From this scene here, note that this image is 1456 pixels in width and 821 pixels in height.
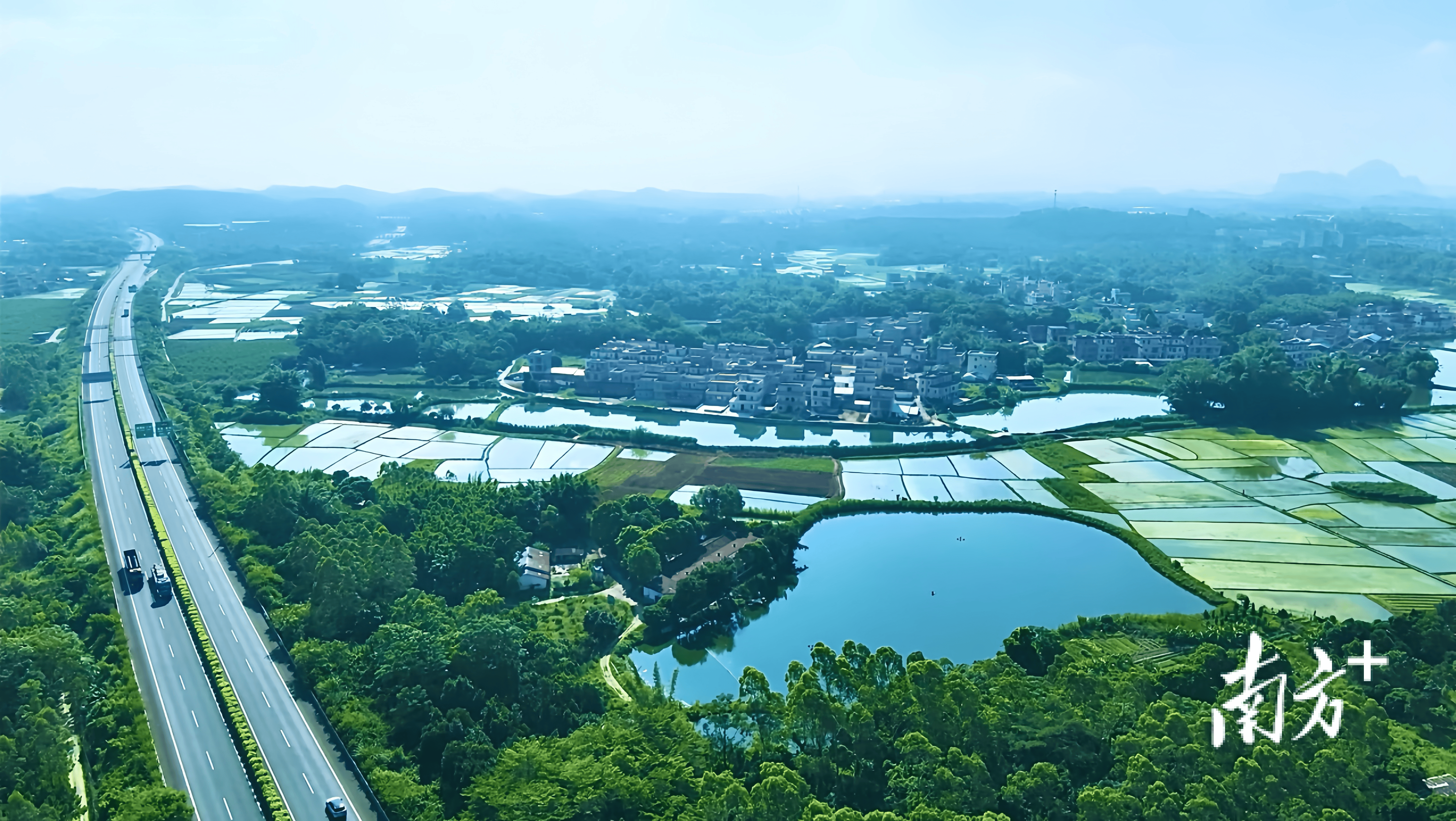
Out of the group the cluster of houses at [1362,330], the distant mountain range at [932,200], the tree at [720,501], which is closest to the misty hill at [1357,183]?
the distant mountain range at [932,200]

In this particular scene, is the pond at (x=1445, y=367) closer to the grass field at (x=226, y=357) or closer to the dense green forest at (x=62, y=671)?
the dense green forest at (x=62, y=671)

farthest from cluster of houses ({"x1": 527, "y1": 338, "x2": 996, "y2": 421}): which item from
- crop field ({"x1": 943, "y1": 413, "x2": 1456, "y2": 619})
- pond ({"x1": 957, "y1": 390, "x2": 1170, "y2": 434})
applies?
crop field ({"x1": 943, "y1": 413, "x2": 1456, "y2": 619})

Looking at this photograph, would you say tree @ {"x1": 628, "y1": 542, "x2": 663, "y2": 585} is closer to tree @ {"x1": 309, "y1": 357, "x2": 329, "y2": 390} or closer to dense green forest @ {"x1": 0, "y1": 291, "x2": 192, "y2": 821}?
dense green forest @ {"x1": 0, "y1": 291, "x2": 192, "y2": 821}

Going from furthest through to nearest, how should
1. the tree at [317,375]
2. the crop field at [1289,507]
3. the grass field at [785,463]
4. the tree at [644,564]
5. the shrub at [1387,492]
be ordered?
1. the tree at [317,375]
2. the grass field at [785,463]
3. the shrub at [1387,492]
4. the crop field at [1289,507]
5. the tree at [644,564]

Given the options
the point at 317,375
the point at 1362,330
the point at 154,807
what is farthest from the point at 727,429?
the point at 1362,330

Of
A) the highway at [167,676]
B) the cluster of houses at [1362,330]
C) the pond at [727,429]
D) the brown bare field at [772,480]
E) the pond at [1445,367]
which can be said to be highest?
the cluster of houses at [1362,330]

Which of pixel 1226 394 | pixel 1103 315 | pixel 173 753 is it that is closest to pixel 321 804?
pixel 173 753

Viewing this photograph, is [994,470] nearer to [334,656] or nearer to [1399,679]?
[1399,679]
